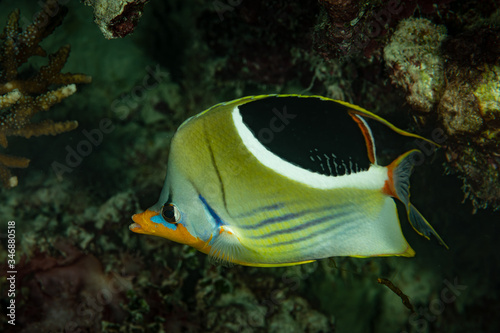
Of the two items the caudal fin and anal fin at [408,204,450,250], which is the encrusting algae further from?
anal fin at [408,204,450,250]

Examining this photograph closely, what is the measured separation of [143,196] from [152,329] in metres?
1.04

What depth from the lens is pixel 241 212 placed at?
4.37ft

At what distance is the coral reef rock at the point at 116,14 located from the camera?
5.73ft

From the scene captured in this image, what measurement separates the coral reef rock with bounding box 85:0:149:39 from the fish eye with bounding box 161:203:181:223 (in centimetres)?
116

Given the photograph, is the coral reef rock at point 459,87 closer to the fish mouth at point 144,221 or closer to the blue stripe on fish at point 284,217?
the blue stripe on fish at point 284,217

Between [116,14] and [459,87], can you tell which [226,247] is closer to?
[116,14]

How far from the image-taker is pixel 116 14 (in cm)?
176

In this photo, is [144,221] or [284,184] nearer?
[284,184]

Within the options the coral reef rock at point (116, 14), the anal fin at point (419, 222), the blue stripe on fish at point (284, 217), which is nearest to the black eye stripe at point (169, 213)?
the blue stripe on fish at point (284, 217)

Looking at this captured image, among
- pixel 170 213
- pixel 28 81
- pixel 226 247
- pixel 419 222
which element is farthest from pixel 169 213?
pixel 28 81

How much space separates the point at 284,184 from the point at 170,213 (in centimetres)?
52

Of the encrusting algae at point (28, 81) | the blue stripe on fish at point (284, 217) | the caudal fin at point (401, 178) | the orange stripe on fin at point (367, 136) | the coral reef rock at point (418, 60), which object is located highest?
the coral reef rock at point (418, 60)

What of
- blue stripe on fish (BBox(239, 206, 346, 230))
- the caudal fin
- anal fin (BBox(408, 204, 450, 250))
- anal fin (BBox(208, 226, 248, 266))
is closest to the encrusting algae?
anal fin (BBox(208, 226, 248, 266))

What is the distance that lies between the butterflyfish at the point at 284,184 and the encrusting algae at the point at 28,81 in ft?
5.68
